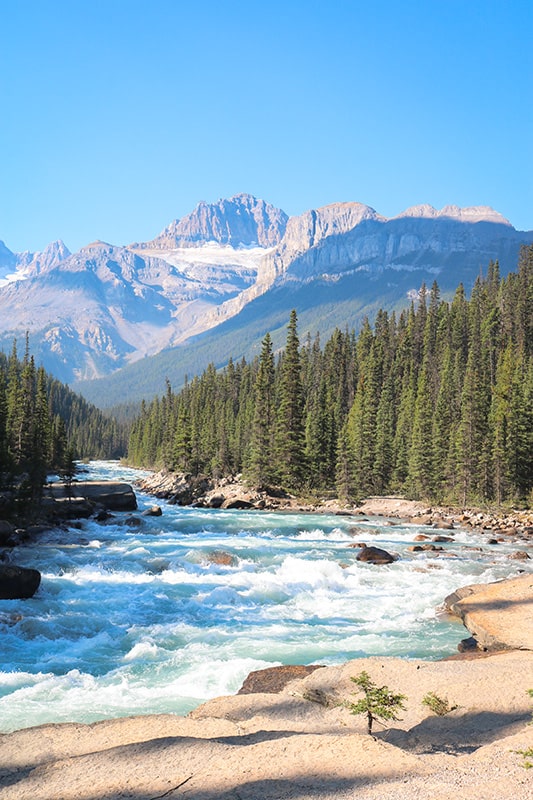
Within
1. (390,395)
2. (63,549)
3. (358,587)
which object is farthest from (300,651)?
(390,395)

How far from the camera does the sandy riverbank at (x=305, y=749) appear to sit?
711cm

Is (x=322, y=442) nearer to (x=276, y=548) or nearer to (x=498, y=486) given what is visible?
(x=498, y=486)

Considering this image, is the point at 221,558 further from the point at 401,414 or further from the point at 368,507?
the point at 401,414

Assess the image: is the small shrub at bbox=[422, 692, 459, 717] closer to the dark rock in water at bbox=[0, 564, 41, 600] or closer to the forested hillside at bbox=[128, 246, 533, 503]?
the dark rock in water at bbox=[0, 564, 41, 600]

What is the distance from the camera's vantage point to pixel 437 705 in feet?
38.1

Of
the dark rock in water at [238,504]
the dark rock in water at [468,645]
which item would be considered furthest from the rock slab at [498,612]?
the dark rock in water at [238,504]

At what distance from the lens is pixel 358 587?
85.6 feet

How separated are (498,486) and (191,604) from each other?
46463mm

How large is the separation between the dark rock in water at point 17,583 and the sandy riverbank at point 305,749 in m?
13.2

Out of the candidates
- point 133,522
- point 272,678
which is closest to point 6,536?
point 133,522

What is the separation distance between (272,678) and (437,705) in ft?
14.6

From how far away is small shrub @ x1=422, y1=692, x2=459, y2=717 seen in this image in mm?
11461

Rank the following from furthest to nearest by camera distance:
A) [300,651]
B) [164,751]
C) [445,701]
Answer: [300,651] < [445,701] < [164,751]

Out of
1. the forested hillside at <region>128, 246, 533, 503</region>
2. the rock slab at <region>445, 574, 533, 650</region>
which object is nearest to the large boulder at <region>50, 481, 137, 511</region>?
the forested hillside at <region>128, 246, 533, 503</region>
